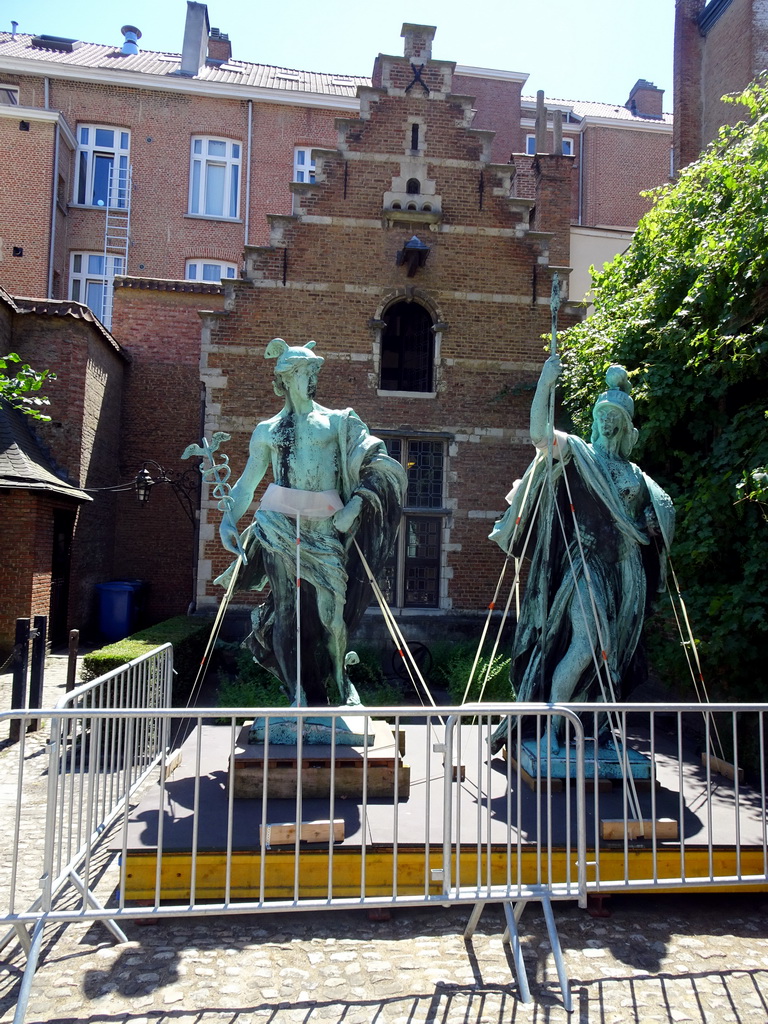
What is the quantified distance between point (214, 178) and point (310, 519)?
20548mm

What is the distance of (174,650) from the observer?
8578 mm

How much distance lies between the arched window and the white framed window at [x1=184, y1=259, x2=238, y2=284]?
35.2 ft

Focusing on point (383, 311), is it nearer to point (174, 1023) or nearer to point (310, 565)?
point (310, 565)

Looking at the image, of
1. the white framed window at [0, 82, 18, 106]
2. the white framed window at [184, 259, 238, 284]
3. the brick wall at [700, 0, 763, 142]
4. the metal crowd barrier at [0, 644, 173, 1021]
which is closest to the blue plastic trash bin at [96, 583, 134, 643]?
the metal crowd barrier at [0, 644, 173, 1021]

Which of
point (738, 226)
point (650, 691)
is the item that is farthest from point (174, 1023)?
point (650, 691)

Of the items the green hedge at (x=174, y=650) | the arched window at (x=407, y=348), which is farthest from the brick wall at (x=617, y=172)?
the green hedge at (x=174, y=650)

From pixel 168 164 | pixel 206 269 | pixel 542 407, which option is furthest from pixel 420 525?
pixel 168 164

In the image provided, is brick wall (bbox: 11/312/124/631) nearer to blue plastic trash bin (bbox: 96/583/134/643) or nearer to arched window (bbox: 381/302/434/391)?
blue plastic trash bin (bbox: 96/583/134/643)

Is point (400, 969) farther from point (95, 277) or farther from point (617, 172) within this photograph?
point (617, 172)

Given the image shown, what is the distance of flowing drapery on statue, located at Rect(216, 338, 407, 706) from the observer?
4875 mm

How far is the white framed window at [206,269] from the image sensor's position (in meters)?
22.0

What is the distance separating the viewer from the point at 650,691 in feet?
35.3

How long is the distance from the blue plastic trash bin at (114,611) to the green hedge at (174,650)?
3922 millimetres

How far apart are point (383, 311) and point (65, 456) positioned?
6.08 metres
